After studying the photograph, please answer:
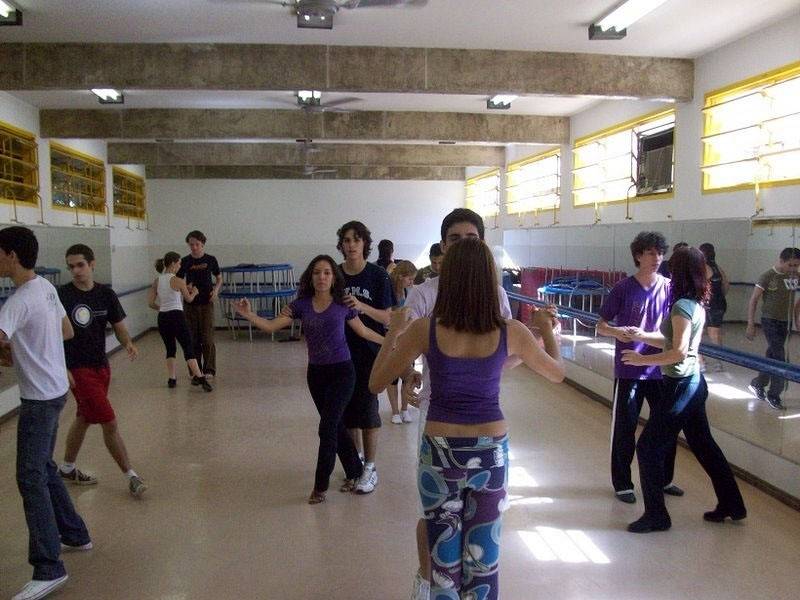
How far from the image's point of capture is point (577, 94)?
256 inches

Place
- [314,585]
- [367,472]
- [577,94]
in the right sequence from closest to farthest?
1. [314,585]
2. [367,472]
3. [577,94]

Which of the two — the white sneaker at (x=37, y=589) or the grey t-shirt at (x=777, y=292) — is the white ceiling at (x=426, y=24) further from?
the white sneaker at (x=37, y=589)

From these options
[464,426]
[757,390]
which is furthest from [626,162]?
[464,426]

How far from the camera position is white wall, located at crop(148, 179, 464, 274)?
14.5 m

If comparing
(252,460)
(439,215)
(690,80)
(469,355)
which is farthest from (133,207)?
(469,355)

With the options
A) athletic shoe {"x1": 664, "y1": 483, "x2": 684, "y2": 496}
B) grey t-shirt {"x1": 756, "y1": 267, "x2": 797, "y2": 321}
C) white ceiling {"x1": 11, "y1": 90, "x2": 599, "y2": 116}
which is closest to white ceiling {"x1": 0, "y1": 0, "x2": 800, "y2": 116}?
white ceiling {"x1": 11, "y1": 90, "x2": 599, "y2": 116}

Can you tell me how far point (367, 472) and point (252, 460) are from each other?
44.5 inches

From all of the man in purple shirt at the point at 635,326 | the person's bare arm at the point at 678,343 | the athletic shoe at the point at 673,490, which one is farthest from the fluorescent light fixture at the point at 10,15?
the athletic shoe at the point at 673,490

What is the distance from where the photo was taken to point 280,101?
8.62 meters

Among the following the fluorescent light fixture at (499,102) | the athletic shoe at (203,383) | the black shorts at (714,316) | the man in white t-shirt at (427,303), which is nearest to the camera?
the man in white t-shirt at (427,303)

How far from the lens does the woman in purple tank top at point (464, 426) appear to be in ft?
6.84

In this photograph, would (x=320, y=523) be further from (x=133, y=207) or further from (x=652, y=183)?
(x=133, y=207)

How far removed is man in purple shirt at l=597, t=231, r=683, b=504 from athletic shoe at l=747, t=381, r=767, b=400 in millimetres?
1014

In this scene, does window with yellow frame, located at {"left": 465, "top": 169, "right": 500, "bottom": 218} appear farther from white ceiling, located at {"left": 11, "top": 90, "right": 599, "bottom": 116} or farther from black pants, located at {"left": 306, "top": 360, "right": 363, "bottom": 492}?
black pants, located at {"left": 306, "top": 360, "right": 363, "bottom": 492}
